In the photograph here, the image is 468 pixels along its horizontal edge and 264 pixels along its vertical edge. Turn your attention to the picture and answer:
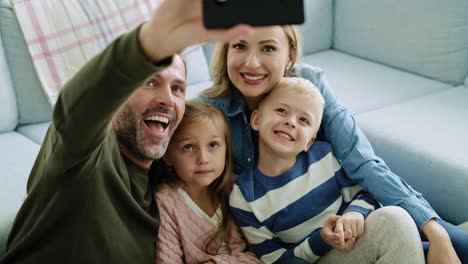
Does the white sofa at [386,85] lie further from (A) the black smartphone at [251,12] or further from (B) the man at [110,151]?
(A) the black smartphone at [251,12]

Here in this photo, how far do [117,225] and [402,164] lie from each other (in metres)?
1.07

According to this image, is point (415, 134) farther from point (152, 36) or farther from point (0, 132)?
point (0, 132)

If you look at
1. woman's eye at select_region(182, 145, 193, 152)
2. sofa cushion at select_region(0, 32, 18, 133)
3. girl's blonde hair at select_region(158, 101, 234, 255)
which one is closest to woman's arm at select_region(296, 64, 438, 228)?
girl's blonde hair at select_region(158, 101, 234, 255)

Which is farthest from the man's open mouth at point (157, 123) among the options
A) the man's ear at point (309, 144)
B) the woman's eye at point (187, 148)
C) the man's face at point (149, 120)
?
the man's ear at point (309, 144)

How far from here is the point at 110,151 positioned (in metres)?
1.00

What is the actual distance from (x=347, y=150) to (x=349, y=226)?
0.25 meters

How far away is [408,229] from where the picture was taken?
116 cm

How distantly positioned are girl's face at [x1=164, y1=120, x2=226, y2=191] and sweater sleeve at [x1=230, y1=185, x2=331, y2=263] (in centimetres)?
9

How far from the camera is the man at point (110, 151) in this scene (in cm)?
71

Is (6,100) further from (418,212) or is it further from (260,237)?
(418,212)

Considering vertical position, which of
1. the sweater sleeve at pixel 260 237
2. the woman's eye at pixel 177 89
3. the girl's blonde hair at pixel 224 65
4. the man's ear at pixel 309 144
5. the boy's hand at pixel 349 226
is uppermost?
the woman's eye at pixel 177 89

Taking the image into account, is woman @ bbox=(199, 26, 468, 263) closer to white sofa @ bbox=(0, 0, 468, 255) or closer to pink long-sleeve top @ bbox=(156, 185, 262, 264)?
pink long-sleeve top @ bbox=(156, 185, 262, 264)

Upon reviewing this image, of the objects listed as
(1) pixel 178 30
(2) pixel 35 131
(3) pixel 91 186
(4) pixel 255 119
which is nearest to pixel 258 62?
(4) pixel 255 119

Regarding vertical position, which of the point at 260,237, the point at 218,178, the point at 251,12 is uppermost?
the point at 251,12
